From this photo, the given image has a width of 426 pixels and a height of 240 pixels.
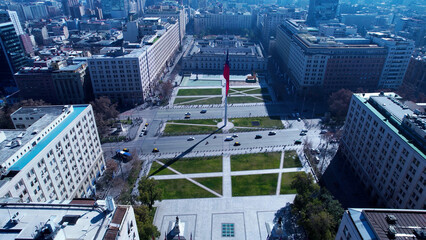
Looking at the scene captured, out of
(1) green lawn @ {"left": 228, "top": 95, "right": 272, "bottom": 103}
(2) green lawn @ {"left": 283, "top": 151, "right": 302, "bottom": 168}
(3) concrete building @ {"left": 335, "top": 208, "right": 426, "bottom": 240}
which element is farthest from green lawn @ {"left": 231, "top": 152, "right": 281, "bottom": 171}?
(1) green lawn @ {"left": 228, "top": 95, "right": 272, "bottom": 103}

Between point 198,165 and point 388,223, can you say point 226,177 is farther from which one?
point 388,223

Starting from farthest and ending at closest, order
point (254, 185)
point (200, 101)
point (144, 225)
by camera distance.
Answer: point (200, 101)
point (254, 185)
point (144, 225)

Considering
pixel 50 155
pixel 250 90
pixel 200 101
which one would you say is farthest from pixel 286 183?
pixel 250 90

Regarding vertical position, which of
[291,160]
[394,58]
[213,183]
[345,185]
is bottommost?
[345,185]

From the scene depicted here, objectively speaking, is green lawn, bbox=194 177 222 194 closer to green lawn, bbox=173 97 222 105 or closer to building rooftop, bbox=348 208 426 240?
building rooftop, bbox=348 208 426 240

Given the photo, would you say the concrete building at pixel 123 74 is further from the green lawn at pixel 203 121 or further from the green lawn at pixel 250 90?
the green lawn at pixel 250 90

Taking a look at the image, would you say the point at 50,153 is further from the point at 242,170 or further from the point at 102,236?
the point at 242,170

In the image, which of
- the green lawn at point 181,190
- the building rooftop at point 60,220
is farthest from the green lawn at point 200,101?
the building rooftop at point 60,220
